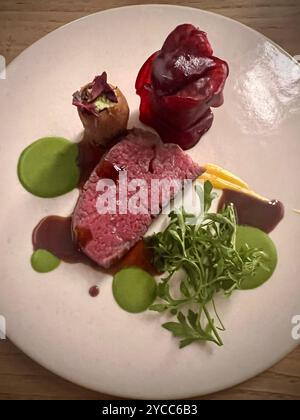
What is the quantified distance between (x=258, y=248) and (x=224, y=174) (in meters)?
0.28

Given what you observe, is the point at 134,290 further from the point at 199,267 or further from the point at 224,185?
the point at 224,185

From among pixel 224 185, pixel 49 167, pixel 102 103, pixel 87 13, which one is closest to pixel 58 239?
pixel 49 167

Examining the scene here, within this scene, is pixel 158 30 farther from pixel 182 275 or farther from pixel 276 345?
pixel 276 345

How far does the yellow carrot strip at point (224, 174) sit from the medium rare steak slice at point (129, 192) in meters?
0.04

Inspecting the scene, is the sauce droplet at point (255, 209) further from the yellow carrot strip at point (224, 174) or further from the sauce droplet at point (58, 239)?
the sauce droplet at point (58, 239)

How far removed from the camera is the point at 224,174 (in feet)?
5.90

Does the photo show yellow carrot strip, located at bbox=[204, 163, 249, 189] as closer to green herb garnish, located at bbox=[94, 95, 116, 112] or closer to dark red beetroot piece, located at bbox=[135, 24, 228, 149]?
dark red beetroot piece, located at bbox=[135, 24, 228, 149]

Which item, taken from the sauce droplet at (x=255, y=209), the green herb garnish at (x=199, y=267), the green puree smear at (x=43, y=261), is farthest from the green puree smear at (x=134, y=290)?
the sauce droplet at (x=255, y=209)

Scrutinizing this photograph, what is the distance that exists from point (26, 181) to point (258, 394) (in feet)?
3.38

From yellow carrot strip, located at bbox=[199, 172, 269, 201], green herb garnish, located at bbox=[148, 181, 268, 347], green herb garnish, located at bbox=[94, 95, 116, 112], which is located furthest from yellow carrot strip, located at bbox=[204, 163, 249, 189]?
green herb garnish, located at bbox=[94, 95, 116, 112]

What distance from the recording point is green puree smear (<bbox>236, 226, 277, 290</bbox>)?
1.70 meters

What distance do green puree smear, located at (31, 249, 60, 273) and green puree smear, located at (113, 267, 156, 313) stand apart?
20cm

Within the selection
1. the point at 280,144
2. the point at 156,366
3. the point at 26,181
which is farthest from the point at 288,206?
the point at 26,181

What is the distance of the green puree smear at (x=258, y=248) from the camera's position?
5.56ft
